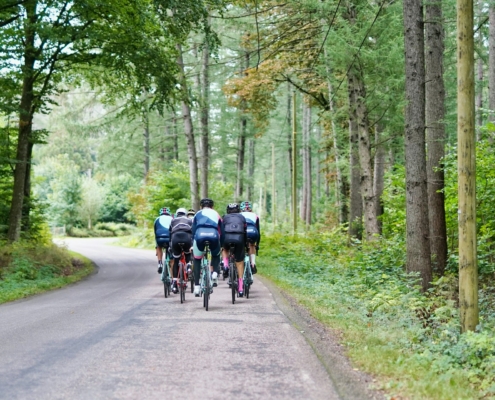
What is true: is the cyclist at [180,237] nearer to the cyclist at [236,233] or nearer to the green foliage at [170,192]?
the cyclist at [236,233]

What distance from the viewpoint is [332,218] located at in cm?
3850

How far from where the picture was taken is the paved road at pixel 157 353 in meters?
5.24

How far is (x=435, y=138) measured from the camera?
12891 millimetres

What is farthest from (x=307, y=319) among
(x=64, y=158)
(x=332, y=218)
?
(x=64, y=158)

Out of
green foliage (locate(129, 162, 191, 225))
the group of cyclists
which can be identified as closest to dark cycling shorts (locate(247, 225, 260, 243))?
the group of cyclists

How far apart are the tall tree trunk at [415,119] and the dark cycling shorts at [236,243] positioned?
3.38m

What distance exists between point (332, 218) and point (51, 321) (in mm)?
30538

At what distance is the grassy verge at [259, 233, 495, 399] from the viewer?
218 inches

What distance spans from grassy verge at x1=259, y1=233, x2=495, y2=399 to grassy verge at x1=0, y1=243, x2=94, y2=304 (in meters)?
6.64

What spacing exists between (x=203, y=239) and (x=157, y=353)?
400 centimetres

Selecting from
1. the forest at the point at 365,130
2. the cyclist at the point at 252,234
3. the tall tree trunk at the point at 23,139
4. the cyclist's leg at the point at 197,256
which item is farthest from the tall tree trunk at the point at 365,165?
the tall tree trunk at the point at 23,139

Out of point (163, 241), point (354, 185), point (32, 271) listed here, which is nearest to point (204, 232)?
point (163, 241)

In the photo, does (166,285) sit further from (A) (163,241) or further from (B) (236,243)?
(B) (236,243)

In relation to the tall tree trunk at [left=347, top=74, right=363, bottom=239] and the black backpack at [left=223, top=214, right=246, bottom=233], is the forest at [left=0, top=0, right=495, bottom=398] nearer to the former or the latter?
the tall tree trunk at [left=347, top=74, right=363, bottom=239]
